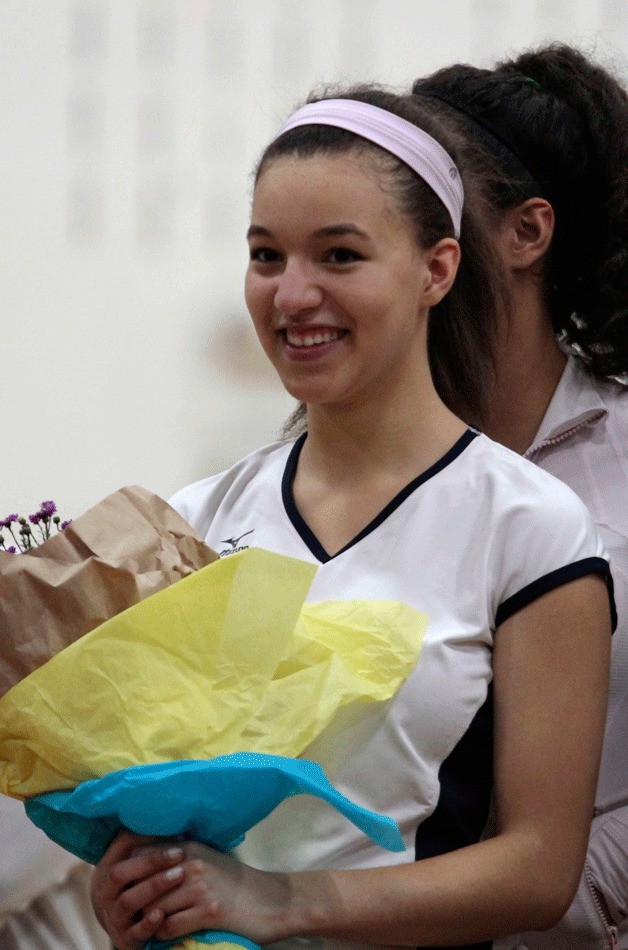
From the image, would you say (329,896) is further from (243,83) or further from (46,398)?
(243,83)

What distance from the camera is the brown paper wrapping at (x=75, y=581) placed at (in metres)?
1.24

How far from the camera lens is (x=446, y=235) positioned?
163cm

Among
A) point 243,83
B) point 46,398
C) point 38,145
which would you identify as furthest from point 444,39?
point 46,398

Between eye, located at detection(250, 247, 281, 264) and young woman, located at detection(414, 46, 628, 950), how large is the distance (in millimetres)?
499

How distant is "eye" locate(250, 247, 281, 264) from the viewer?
156 centimetres

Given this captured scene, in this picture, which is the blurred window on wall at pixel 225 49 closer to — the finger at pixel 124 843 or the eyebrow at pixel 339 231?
the eyebrow at pixel 339 231

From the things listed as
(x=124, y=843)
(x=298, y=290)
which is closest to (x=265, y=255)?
(x=298, y=290)

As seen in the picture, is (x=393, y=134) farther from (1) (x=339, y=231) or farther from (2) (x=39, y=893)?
(2) (x=39, y=893)

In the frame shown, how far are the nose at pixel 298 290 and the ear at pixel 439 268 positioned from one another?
A: 0.15 m

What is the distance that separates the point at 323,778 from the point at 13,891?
0.55 meters

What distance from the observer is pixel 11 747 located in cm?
126

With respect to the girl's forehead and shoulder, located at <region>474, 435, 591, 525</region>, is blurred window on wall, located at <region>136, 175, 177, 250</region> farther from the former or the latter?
shoulder, located at <region>474, 435, 591, 525</region>

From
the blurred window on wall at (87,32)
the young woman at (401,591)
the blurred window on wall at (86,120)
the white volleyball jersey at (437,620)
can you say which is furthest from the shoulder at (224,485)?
the blurred window on wall at (87,32)

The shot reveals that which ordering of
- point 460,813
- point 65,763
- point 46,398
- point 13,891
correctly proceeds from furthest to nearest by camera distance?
1. point 46,398
2. point 13,891
3. point 460,813
4. point 65,763
